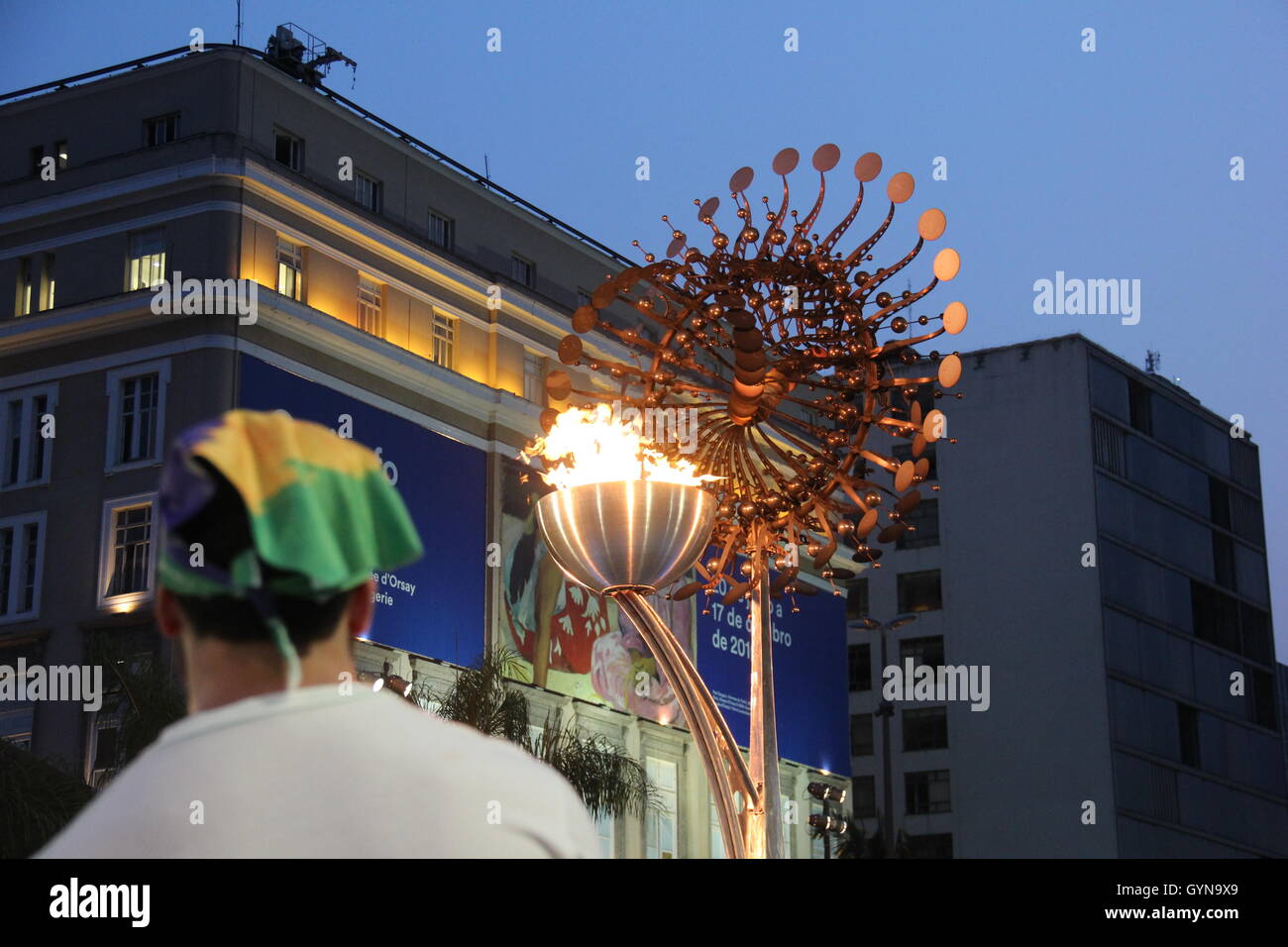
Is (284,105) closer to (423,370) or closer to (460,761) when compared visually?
(423,370)

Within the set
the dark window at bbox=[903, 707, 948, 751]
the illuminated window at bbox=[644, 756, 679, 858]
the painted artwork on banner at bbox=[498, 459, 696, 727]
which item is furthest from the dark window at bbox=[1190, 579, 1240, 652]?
the painted artwork on banner at bbox=[498, 459, 696, 727]

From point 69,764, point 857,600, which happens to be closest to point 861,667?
point 857,600

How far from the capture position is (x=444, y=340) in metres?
43.2

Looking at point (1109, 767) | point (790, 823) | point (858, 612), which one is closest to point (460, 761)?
point (790, 823)

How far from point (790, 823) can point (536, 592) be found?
1330cm

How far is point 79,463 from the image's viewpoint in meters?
37.8

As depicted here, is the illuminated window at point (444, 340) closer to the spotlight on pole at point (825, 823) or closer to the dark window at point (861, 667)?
the spotlight on pole at point (825, 823)

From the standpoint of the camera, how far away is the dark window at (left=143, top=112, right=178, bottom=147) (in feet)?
128

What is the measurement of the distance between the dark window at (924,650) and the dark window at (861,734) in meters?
2.67

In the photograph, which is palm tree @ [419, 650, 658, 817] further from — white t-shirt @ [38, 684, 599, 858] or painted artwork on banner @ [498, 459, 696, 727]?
white t-shirt @ [38, 684, 599, 858]

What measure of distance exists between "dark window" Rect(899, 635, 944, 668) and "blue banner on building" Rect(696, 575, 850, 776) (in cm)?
1582

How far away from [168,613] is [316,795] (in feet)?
1.23

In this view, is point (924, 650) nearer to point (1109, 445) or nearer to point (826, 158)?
point (1109, 445)

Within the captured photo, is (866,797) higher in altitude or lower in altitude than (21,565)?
lower
